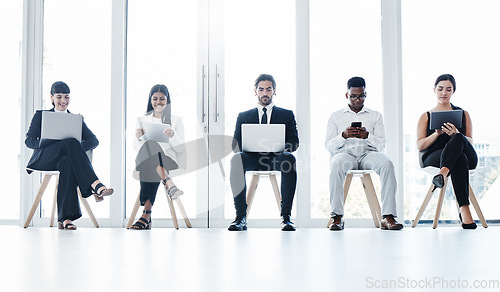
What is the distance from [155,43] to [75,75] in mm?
773

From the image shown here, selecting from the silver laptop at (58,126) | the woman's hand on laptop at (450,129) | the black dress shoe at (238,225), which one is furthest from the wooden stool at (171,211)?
the woman's hand on laptop at (450,129)

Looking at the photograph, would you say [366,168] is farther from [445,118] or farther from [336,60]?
[336,60]

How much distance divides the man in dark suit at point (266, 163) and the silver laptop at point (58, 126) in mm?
1233

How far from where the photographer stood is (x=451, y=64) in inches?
169

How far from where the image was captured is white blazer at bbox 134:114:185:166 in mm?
3923

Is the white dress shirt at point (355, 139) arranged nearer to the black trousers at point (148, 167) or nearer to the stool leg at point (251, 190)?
the stool leg at point (251, 190)

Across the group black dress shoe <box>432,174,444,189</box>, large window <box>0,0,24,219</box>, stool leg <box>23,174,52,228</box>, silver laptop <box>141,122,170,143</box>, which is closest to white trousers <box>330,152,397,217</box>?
black dress shoe <box>432,174,444,189</box>

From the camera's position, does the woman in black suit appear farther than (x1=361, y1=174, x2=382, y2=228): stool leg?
No

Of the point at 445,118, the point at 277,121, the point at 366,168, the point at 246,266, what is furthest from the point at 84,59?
the point at 246,266

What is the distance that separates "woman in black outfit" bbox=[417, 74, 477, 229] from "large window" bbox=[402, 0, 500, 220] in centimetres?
37

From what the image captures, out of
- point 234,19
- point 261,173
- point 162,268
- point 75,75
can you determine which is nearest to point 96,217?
point 75,75

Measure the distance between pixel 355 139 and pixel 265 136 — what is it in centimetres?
72

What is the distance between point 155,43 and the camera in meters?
4.43

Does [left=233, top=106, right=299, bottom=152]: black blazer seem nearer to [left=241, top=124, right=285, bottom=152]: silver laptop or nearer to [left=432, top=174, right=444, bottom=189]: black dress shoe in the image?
[left=241, top=124, right=285, bottom=152]: silver laptop
